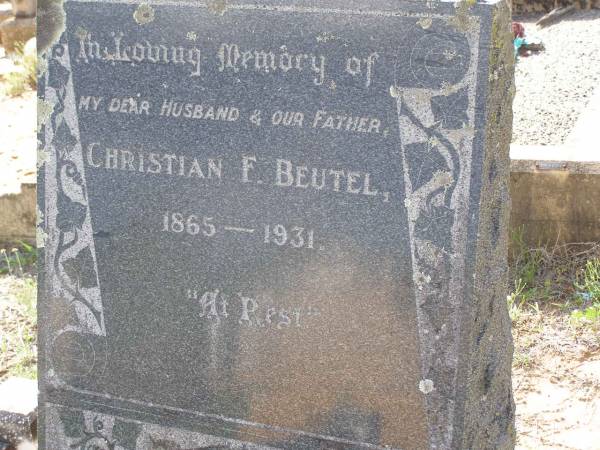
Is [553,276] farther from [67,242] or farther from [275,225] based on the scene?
[67,242]

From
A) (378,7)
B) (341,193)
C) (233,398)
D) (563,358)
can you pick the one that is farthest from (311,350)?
(563,358)

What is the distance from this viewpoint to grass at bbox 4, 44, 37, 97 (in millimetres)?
8125

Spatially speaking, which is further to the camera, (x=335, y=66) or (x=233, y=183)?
(x=233, y=183)

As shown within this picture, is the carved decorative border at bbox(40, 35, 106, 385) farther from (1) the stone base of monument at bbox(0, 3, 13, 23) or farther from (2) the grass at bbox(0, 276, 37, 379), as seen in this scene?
(1) the stone base of monument at bbox(0, 3, 13, 23)

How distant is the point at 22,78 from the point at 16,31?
2.17 m

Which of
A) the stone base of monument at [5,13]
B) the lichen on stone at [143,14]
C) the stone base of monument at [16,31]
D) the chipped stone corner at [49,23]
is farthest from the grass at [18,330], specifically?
the stone base of monument at [5,13]

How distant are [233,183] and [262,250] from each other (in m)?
0.20

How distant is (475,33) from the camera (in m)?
2.14

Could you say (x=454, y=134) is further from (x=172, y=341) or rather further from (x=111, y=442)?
(x=111, y=442)

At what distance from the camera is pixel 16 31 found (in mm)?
10109

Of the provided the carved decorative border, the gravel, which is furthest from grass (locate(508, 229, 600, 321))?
the carved decorative border

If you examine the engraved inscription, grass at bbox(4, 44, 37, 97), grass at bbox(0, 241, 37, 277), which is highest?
grass at bbox(4, 44, 37, 97)

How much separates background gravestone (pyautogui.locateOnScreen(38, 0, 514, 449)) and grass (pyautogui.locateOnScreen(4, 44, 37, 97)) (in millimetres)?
5847

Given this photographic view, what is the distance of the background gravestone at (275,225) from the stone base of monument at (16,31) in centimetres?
804
